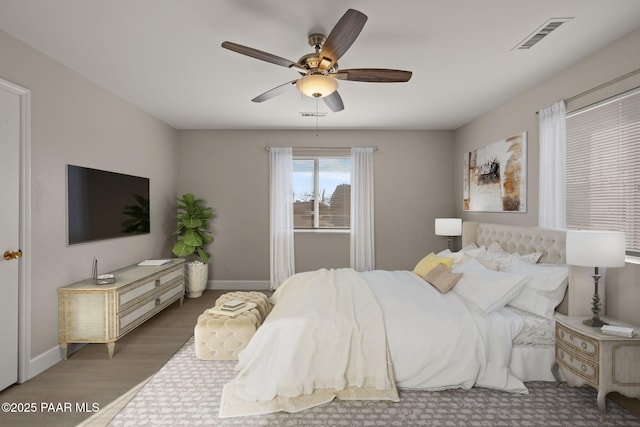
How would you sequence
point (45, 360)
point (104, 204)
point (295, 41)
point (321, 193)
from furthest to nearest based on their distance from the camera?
point (321, 193)
point (104, 204)
point (45, 360)
point (295, 41)

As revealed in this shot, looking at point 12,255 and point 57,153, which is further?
point 57,153

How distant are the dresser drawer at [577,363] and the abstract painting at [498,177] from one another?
72.2 inches

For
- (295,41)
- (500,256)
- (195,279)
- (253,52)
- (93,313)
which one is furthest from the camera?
(195,279)

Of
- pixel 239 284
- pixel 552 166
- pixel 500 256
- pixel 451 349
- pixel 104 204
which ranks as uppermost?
pixel 552 166

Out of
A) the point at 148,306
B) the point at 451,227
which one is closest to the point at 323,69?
the point at 148,306

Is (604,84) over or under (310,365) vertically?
over

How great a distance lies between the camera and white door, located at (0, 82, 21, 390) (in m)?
2.57

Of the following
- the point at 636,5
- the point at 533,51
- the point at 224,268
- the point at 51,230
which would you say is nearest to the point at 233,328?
the point at 51,230

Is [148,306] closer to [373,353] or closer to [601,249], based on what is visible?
[373,353]

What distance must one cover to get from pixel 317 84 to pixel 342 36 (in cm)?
55

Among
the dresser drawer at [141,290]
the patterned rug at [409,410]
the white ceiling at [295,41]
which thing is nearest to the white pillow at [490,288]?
the patterned rug at [409,410]

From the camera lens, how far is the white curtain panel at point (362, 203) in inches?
227

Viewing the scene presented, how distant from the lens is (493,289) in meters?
2.82

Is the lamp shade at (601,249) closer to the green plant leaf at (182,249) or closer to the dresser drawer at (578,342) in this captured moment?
the dresser drawer at (578,342)
